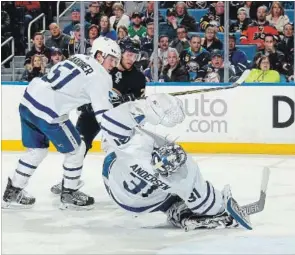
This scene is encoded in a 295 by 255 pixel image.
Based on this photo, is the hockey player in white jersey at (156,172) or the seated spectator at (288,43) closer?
the hockey player in white jersey at (156,172)

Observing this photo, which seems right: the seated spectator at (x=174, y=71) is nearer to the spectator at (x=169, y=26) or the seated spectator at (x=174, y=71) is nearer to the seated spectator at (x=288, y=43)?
the spectator at (x=169, y=26)

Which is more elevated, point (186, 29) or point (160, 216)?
point (186, 29)

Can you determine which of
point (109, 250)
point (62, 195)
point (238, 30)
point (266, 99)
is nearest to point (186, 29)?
point (238, 30)

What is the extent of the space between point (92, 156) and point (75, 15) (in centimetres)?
159

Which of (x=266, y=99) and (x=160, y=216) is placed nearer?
(x=160, y=216)

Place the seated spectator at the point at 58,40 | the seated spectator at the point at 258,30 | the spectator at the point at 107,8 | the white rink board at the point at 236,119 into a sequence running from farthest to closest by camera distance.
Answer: the spectator at the point at 107,8
the seated spectator at the point at 58,40
the seated spectator at the point at 258,30
the white rink board at the point at 236,119

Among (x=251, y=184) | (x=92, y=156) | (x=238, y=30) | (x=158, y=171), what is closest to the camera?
(x=158, y=171)

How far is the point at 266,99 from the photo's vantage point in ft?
24.3

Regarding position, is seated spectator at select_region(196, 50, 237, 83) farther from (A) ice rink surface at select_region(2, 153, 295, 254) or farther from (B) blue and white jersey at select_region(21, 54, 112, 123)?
(B) blue and white jersey at select_region(21, 54, 112, 123)

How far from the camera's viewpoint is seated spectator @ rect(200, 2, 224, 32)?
7.71 m

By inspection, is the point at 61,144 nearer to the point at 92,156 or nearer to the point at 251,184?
the point at 251,184

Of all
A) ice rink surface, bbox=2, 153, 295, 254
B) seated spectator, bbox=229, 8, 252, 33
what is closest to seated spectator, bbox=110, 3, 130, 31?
seated spectator, bbox=229, 8, 252, 33

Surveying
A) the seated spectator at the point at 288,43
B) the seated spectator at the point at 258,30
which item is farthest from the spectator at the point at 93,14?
the seated spectator at the point at 288,43

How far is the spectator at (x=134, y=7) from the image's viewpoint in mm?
7992
